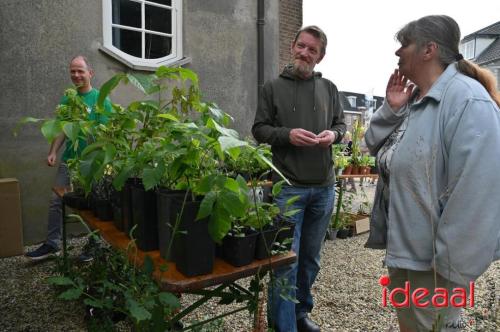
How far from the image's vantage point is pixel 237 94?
6.01m

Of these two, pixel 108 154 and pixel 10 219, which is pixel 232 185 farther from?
pixel 10 219

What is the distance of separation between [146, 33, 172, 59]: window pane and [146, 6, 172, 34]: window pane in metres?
0.11

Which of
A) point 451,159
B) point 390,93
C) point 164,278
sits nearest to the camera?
point 164,278

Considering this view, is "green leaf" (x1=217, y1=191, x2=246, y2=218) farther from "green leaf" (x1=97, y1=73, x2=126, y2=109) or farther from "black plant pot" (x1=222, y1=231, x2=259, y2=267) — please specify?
"green leaf" (x1=97, y1=73, x2=126, y2=109)

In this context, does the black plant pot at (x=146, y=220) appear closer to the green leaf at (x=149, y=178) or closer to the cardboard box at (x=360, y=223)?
the green leaf at (x=149, y=178)

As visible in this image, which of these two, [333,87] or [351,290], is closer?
[333,87]

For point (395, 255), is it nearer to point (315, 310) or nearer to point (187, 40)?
→ point (315, 310)

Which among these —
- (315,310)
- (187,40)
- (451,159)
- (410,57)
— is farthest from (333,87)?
(187,40)

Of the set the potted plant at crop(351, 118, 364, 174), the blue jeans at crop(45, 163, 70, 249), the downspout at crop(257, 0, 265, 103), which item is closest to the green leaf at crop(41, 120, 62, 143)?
the blue jeans at crop(45, 163, 70, 249)

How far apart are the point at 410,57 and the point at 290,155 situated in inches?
37.4

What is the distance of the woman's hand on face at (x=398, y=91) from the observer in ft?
6.15

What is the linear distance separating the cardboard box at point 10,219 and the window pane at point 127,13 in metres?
2.41

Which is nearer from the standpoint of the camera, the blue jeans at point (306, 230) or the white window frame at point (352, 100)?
the blue jeans at point (306, 230)

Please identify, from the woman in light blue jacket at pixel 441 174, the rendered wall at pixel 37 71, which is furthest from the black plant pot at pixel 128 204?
the rendered wall at pixel 37 71
